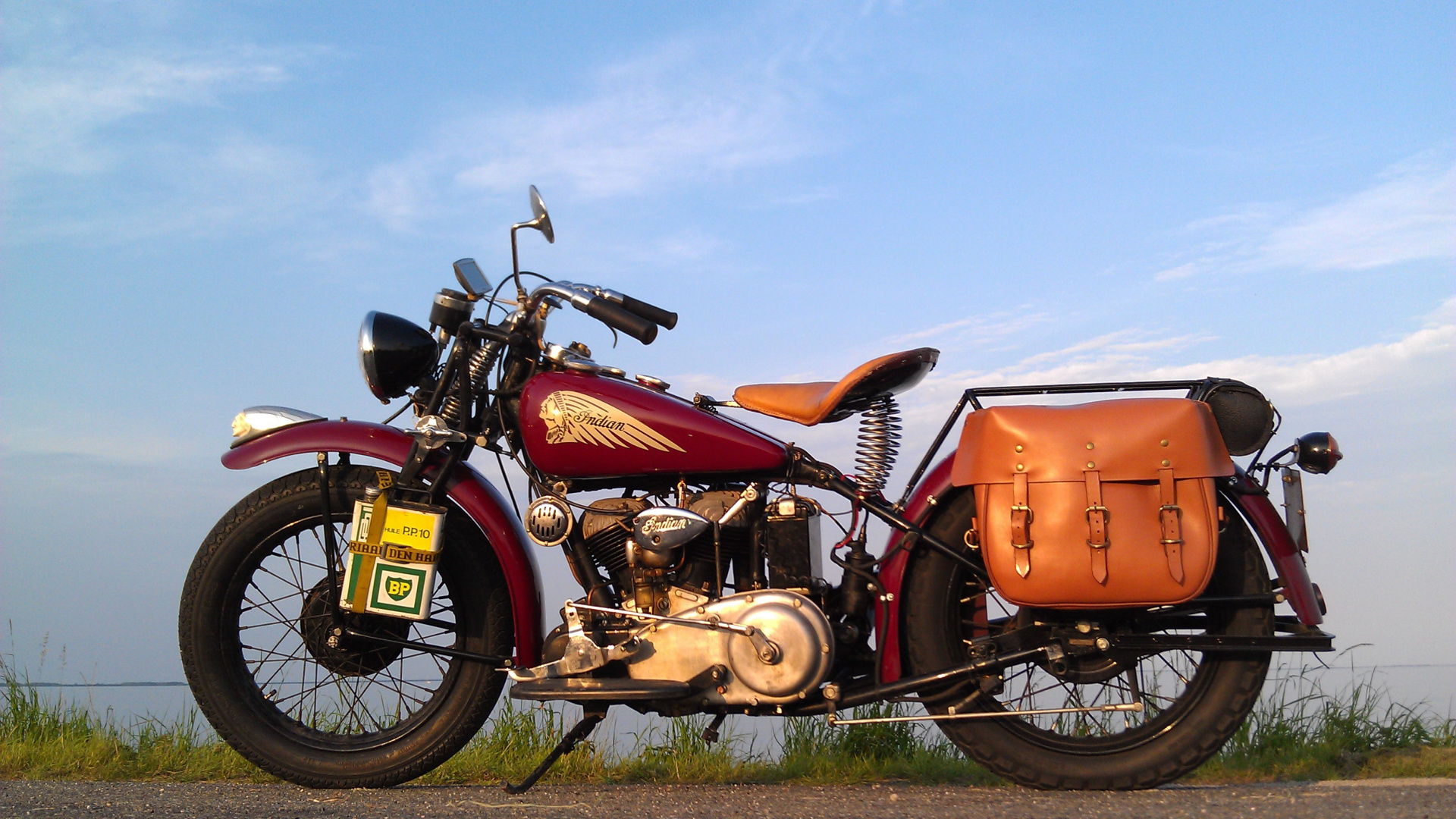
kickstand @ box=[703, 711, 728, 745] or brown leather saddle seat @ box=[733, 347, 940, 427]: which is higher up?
brown leather saddle seat @ box=[733, 347, 940, 427]

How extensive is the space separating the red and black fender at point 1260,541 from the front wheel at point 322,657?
124 centimetres

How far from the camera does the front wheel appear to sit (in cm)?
320

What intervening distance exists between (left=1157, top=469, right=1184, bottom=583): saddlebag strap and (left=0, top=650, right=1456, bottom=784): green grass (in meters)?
1.06

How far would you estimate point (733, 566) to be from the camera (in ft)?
10.5

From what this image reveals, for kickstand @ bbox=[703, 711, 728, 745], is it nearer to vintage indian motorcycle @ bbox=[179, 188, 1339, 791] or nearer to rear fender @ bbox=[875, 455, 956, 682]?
vintage indian motorcycle @ bbox=[179, 188, 1339, 791]

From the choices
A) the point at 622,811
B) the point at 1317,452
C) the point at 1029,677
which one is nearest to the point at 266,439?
the point at 622,811

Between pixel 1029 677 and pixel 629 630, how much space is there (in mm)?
1260

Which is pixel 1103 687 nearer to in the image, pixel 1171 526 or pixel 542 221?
pixel 1171 526

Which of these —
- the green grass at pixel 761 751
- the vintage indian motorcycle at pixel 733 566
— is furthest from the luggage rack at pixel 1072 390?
the green grass at pixel 761 751

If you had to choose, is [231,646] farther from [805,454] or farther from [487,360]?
[805,454]

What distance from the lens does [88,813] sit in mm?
2670

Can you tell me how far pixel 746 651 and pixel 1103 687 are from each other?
1.13 meters

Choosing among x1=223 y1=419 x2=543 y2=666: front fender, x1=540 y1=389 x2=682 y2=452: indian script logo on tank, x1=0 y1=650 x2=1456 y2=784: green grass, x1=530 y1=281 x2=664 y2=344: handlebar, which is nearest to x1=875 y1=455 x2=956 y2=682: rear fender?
x1=0 y1=650 x2=1456 y2=784: green grass

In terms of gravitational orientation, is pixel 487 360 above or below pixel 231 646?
above
